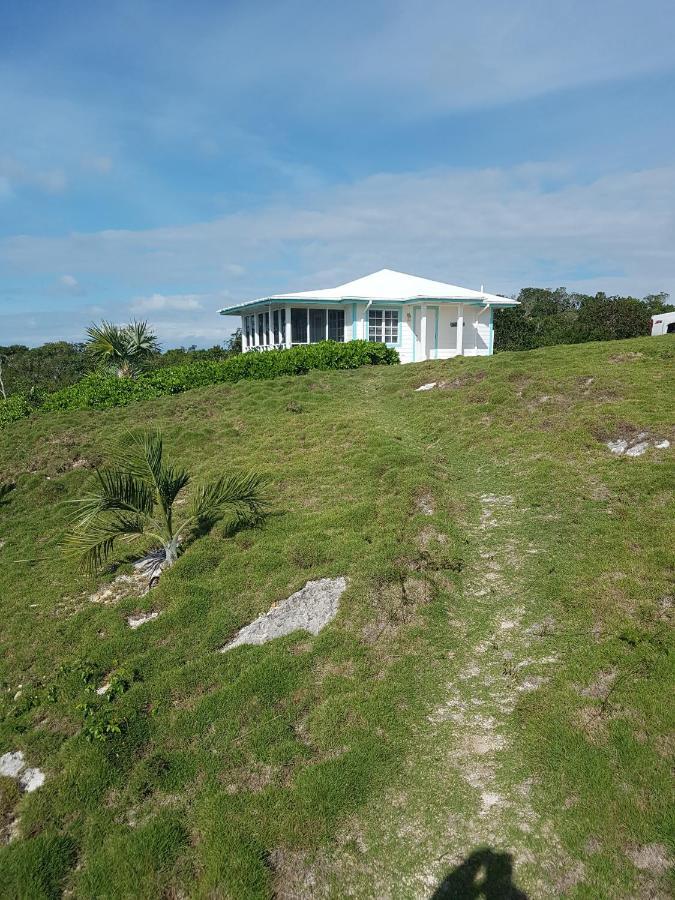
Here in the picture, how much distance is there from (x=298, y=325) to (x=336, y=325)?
64.6 inches

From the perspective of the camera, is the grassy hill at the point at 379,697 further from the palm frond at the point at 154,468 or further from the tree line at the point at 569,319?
the tree line at the point at 569,319

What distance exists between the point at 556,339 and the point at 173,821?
34.3 meters

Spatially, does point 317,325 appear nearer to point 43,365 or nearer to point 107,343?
point 107,343

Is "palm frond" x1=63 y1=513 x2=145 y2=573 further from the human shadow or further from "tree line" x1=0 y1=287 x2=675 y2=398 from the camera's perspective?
"tree line" x1=0 y1=287 x2=675 y2=398

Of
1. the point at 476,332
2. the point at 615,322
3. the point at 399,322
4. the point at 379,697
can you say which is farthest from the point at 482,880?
the point at 615,322

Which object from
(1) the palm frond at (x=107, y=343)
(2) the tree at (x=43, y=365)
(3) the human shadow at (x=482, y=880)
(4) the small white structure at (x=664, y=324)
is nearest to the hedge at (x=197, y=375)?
(1) the palm frond at (x=107, y=343)

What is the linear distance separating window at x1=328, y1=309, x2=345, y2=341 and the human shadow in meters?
22.3

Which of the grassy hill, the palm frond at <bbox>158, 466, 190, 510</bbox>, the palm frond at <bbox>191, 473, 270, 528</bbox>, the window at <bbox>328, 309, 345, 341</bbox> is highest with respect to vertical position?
the window at <bbox>328, 309, 345, 341</bbox>

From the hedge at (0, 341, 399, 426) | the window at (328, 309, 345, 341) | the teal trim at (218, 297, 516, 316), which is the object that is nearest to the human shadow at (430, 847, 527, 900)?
the hedge at (0, 341, 399, 426)

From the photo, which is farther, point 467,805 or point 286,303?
point 286,303

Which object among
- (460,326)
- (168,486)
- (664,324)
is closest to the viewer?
(168,486)

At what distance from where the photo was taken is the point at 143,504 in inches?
320

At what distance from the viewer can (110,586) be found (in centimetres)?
836

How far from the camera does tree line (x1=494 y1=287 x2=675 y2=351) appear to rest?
3306cm
